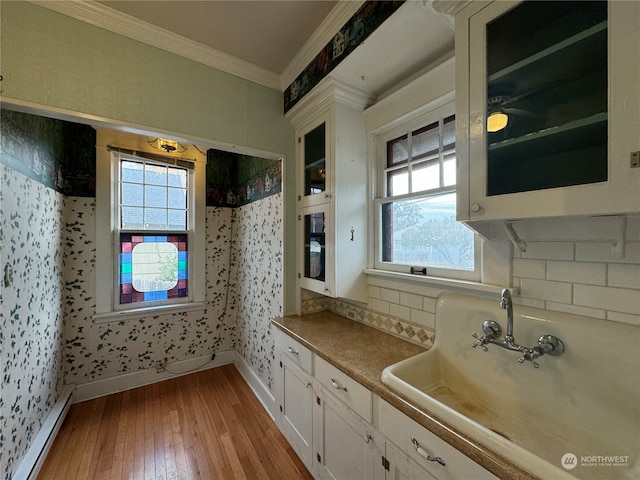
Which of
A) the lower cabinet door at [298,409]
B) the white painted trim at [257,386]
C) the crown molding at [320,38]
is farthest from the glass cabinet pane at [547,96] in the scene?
the white painted trim at [257,386]

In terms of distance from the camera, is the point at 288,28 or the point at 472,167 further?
the point at 288,28

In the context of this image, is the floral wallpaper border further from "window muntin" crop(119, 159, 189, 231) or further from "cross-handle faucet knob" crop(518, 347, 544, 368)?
"window muntin" crop(119, 159, 189, 231)

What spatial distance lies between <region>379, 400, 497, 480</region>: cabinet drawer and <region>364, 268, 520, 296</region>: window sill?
Result: 0.62m

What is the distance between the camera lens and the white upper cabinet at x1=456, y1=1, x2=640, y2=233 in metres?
0.63

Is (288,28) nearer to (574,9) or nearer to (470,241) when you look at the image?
(574,9)

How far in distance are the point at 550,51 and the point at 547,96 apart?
5.3 inches

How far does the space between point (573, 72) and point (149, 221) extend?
3263 mm

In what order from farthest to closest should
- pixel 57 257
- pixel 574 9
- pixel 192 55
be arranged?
pixel 57 257 < pixel 192 55 < pixel 574 9

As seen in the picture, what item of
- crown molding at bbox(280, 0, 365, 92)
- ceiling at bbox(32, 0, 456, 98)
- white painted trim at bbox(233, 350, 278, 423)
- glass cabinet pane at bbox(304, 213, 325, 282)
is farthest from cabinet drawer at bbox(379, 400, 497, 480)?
crown molding at bbox(280, 0, 365, 92)

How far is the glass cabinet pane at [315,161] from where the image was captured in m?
1.76

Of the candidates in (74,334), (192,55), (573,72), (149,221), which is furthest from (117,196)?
(573,72)

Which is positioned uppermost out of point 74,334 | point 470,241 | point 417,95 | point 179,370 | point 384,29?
point 384,29

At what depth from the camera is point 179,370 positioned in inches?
107

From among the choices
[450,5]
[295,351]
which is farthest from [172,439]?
[450,5]
